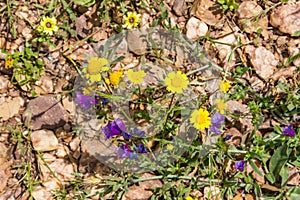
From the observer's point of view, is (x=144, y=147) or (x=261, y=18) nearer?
(x=144, y=147)

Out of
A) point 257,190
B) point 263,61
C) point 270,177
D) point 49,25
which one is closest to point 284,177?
point 270,177

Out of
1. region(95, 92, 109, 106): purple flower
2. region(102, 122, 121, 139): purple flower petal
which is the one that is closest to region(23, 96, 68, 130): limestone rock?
region(95, 92, 109, 106): purple flower

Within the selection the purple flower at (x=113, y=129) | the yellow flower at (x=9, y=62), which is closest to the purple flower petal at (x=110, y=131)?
the purple flower at (x=113, y=129)

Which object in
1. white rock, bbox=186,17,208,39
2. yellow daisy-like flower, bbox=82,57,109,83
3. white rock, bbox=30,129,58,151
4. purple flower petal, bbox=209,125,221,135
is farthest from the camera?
white rock, bbox=186,17,208,39

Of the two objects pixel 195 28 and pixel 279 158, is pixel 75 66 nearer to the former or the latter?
pixel 195 28

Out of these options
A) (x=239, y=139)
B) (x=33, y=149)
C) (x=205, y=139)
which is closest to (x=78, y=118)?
(x=33, y=149)

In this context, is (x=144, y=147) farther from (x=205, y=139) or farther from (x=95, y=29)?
(x=95, y=29)

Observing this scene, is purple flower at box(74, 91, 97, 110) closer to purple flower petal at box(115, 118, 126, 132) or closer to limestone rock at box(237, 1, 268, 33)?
purple flower petal at box(115, 118, 126, 132)

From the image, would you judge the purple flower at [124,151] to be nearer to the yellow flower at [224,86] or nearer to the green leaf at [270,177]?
the yellow flower at [224,86]
